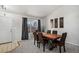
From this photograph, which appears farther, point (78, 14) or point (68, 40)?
point (68, 40)

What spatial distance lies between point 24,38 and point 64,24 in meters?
2.91

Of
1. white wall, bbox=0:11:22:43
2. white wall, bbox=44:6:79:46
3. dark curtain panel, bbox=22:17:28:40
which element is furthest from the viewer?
dark curtain panel, bbox=22:17:28:40

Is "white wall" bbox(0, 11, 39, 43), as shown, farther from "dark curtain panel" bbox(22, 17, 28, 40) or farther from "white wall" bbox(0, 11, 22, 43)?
"dark curtain panel" bbox(22, 17, 28, 40)

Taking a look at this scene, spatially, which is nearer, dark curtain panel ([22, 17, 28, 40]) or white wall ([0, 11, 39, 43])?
white wall ([0, 11, 39, 43])

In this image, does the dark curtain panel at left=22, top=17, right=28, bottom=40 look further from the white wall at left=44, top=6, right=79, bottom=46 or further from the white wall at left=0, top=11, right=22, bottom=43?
the white wall at left=44, top=6, right=79, bottom=46

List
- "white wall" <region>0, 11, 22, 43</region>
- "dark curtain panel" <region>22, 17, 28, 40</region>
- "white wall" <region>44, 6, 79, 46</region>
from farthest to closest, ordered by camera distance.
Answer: "dark curtain panel" <region>22, 17, 28, 40</region>
"white wall" <region>44, 6, 79, 46</region>
"white wall" <region>0, 11, 22, 43</region>

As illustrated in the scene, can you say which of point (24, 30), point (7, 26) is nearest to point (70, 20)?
point (24, 30)

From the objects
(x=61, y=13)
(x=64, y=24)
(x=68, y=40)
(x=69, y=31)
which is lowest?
(x=68, y=40)

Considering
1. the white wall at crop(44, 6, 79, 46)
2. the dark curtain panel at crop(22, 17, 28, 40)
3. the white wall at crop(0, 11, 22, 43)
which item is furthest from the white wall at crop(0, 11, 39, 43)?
the white wall at crop(44, 6, 79, 46)

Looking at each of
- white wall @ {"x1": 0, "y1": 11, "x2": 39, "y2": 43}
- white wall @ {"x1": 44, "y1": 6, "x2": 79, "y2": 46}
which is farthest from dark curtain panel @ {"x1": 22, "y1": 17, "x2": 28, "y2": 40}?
white wall @ {"x1": 44, "y1": 6, "x2": 79, "y2": 46}

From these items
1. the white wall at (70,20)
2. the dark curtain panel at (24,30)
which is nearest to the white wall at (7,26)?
the dark curtain panel at (24,30)

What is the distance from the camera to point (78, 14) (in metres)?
4.57
